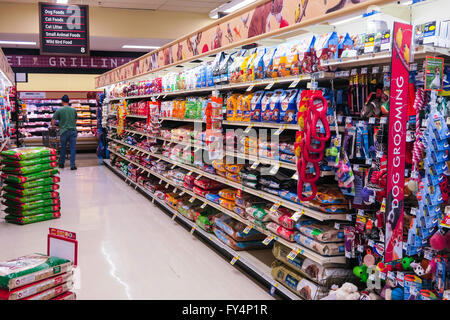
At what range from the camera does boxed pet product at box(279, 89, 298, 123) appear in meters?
3.55

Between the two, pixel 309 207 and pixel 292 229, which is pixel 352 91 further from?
pixel 292 229

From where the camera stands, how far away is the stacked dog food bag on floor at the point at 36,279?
1996 mm

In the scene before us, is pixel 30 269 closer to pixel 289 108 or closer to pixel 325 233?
pixel 325 233

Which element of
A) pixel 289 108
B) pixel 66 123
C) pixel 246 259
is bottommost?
pixel 246 259

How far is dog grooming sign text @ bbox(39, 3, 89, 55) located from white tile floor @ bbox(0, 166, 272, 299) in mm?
→ 2774

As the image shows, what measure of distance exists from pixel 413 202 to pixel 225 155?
8.28ft

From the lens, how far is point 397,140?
2.53 metres

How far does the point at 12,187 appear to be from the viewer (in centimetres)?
627

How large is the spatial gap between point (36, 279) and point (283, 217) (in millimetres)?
2123

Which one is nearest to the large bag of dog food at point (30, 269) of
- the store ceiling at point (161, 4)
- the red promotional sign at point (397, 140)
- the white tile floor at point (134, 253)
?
the white tile floor at point (134, 253)

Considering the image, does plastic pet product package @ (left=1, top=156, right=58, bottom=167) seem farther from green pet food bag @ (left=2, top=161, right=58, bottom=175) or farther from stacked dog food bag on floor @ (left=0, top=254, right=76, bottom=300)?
stacked dog food bag on floor @ (left=0, top=254, right=76, bottom=300)

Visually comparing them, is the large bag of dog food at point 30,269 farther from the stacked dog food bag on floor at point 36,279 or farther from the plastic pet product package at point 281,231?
the plastic pet product package at point 281,231

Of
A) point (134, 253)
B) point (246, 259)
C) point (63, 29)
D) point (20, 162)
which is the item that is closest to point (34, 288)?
point (246, 259)
